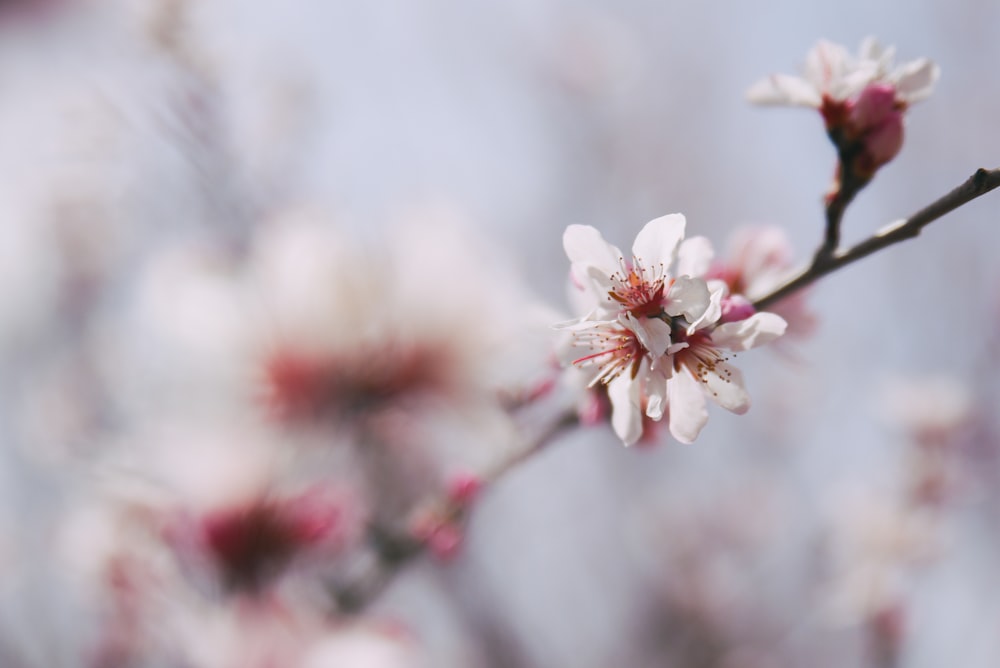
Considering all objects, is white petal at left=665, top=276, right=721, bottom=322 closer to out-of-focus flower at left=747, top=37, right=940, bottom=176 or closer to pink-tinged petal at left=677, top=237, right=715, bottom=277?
pink-tinged petal at left=677, top=237, right=715, bottom=277

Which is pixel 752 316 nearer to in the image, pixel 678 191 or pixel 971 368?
pixel 971 368

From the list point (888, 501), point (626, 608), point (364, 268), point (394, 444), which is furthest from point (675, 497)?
point (364, 268)

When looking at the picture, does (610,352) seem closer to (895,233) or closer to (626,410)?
(626,410)

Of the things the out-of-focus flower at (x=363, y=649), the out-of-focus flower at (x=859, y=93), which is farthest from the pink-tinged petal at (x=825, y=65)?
the out-of-focus flower at (x=363, y=649)

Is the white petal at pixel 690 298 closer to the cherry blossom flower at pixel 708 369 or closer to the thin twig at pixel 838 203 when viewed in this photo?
the cherry blossom flower at pixel 708 369

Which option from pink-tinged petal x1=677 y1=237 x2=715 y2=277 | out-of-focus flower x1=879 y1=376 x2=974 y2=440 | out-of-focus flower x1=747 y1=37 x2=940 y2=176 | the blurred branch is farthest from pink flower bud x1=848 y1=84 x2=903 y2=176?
out-of-focus flower x1=879 y1=376 x2=974 y2=440

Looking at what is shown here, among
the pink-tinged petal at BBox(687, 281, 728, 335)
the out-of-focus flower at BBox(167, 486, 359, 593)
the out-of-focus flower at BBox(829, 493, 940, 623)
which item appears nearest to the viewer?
the pink-tinged petal at BBox(687, 281, 728, 335)
